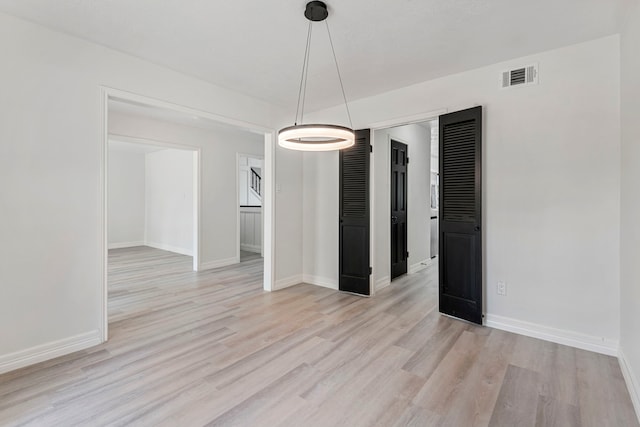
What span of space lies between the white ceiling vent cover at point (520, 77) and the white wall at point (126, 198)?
868cm

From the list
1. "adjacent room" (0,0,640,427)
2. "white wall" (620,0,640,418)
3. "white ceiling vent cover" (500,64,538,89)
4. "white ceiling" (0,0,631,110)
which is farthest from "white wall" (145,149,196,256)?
"white wall" (620,0,640,418)

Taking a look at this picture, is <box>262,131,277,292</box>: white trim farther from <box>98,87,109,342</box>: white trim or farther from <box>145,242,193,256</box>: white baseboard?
<box>145,242,193,256</box>: white baseboard

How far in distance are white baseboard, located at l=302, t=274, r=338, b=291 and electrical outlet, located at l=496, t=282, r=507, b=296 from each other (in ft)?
A: 6.85

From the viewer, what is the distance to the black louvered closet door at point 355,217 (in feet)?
13.2

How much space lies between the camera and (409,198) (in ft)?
17.2

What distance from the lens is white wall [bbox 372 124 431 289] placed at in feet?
14.1

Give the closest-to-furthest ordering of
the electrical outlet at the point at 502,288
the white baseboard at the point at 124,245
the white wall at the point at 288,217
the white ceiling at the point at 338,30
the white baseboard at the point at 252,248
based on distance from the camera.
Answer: the white ceiling at the point at 338,30 → the electrical outlet at the point at 502,288 → the white wall at the point at 288,217 → the white baseboard at the point at 252,248 → the white baseboard at the point at 124,245

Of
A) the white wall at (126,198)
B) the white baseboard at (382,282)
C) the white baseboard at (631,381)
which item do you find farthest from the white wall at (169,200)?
the white baseboard at (631,381)

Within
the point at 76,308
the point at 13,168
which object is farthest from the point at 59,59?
the point at 76,308

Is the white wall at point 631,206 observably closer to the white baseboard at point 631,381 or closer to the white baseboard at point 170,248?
the white baseboard at point 631,381

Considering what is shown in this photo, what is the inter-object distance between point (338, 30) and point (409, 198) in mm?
3383

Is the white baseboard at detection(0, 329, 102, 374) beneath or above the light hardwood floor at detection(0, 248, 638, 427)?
above

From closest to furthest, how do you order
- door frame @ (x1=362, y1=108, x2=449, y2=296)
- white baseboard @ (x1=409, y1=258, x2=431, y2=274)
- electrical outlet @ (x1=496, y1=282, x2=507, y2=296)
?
electrical outlet @ (x1=496, y1=282, x2=507, y2=296), door frame @ (x1=362, y1=108, x2=449, y2=296), white baseboard @ (x1=409, y1=258, x2=431, y2=274)

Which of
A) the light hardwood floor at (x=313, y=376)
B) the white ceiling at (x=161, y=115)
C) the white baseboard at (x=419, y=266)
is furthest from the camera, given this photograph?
the white baseboard at (x=419, y=266)
